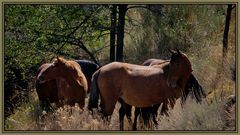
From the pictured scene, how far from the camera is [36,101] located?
1511 cm

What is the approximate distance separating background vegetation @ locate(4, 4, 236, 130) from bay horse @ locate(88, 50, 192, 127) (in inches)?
103

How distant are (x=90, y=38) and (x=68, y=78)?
19.7ft

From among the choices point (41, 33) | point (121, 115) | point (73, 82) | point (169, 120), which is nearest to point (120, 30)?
point (41, 33)

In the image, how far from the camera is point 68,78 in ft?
38.4

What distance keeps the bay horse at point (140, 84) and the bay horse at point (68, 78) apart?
0.65m

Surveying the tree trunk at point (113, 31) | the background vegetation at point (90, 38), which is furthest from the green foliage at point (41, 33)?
the tree trunk at point (113, 31)

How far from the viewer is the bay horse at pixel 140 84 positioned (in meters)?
11.0

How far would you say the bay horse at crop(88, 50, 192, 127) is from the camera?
36.1ft

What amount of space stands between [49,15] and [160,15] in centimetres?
368

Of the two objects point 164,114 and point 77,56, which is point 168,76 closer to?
point 164,114

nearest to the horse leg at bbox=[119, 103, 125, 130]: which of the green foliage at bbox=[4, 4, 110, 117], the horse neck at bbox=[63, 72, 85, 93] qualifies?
the horse neck at bbox=[63, 72, 85, 93]

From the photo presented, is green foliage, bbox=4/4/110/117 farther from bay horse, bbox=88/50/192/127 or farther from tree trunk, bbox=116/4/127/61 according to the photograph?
bay horse, bbox=88/50/192/127

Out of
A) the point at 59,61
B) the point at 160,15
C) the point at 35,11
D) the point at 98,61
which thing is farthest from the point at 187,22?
the point at 59,61

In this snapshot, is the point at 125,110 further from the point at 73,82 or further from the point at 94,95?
the point at 73,82
